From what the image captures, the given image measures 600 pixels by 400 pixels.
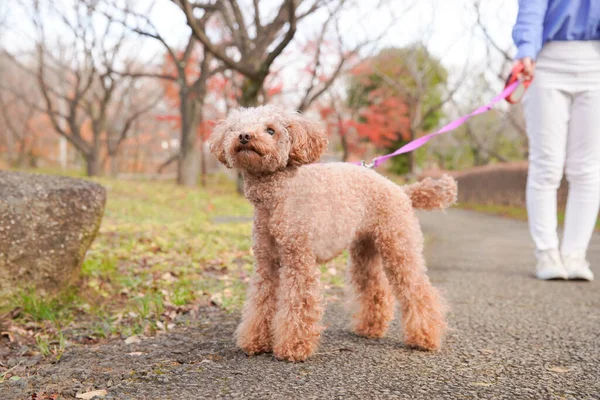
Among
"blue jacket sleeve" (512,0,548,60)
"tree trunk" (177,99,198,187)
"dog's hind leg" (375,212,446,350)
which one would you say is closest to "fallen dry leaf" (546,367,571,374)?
"dog's hind leg" (375,212,446,350)

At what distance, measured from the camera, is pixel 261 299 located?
7.97 feet

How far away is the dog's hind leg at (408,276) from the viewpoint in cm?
248

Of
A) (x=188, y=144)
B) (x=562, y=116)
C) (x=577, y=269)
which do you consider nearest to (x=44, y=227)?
(x=562, y=116)

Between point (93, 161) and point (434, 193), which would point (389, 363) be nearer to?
point (434, 193)

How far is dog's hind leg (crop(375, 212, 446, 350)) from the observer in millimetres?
2480

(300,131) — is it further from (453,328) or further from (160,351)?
(453,328)

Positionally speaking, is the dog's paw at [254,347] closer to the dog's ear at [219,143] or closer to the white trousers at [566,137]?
the dog's ear at [219,143]

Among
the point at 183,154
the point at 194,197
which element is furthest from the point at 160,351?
the point at 183,154

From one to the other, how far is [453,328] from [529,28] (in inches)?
88.2

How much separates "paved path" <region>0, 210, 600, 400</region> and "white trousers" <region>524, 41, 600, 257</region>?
0.70m

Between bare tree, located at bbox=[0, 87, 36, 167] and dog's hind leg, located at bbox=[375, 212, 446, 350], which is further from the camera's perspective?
bare tree, located at bbox=[0, 87, 36, 167]

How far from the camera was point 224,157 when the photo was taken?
2.27 meters

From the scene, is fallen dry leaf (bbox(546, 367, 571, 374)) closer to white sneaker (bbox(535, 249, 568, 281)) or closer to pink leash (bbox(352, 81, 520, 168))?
pink leash (bbox(352, 81, 520, 168))

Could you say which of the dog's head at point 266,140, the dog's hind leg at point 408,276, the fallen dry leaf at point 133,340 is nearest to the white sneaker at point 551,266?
the dog's hind leg at point 408,276
